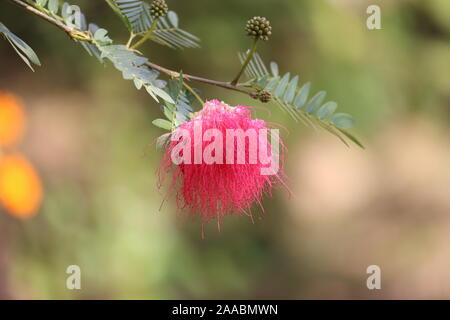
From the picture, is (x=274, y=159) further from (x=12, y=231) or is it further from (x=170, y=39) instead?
(x=12, y=231)

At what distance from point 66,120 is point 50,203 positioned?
0.57 meters

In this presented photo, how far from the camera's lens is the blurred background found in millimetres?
2785

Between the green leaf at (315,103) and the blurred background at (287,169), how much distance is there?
6.04ft

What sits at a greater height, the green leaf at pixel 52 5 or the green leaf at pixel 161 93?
the green leaf at pixel 52 5

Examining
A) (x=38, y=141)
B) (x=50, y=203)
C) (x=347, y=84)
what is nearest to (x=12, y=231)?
(x=50, y=203)

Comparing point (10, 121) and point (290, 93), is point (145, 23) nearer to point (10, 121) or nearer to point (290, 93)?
point (290, 93)

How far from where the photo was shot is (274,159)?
925mm

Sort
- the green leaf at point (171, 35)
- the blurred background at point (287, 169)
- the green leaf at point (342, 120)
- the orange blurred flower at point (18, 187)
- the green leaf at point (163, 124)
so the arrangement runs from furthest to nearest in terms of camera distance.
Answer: the blurred background at point (287, 169)
the orange blurred flower at point (18, 187)
the green leaf at point (171, 35)
the green leaf at point (342, 120)
the green leaf at point (163, 124)

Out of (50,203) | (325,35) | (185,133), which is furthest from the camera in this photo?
(325,35)

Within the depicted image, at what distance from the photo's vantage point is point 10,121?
2.66 m

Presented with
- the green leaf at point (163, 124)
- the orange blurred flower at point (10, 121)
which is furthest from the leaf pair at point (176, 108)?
the orange blurred flower at point (10, 121)

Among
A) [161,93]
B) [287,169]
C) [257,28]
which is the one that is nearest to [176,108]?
[161,93]

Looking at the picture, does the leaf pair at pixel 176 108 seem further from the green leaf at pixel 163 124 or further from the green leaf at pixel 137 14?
the green leaf at pixel 137 14

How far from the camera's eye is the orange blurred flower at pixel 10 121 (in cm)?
259
